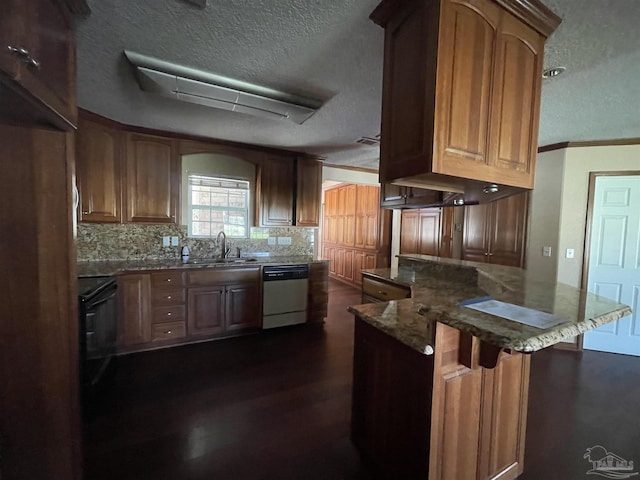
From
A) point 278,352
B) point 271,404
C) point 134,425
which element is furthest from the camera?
point 278,352

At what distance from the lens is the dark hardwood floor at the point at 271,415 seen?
1.61 m

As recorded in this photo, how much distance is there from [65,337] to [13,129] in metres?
0.88

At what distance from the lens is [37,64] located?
0.91 m

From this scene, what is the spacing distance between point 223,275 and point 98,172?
164cm

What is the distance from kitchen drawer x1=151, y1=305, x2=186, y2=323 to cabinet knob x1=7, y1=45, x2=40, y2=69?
8.63 feet

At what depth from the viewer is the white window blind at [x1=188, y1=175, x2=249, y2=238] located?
3.61m

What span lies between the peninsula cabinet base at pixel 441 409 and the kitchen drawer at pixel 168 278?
2.28 metres

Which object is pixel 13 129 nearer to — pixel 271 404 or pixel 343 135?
pixel 271 404

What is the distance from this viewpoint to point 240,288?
3.40 metres

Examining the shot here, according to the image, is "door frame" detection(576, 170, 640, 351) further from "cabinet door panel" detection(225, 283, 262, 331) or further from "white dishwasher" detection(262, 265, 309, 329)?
"cabinet door panel" detection(225, 283, 262, 331)

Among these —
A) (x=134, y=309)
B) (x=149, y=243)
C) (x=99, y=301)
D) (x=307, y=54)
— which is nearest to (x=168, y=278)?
(x=134, y=309)


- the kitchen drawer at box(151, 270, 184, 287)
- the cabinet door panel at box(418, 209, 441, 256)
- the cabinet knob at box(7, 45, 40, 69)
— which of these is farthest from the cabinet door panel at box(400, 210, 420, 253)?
the cabinet knob at box(7, 45, 40, 69)

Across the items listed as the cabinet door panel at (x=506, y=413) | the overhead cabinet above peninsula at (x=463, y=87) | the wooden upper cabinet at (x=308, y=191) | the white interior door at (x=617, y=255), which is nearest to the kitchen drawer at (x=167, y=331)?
the wooden upper cabinet at (x=308, y=191)

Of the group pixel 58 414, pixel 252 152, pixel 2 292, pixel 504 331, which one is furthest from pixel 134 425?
pixel 252 152
